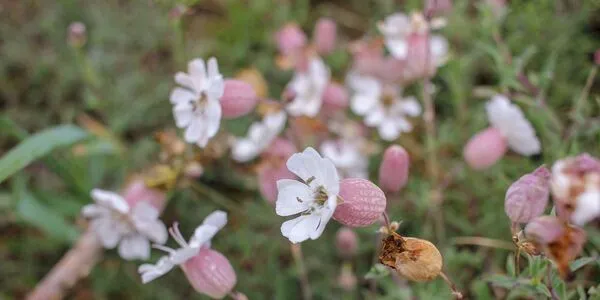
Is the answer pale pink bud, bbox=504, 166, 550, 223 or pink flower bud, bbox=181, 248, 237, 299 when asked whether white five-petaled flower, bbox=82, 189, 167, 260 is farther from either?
pale pink bud, bbox=504, 166, 550, 223

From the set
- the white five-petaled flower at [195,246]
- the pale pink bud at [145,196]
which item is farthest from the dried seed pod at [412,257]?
the pale pink bud at [145,196]

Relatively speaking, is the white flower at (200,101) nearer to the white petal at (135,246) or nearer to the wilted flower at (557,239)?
the white petal at (135,246)

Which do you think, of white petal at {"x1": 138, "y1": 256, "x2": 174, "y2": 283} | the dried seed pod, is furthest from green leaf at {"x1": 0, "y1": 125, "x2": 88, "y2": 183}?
the dried seed pod

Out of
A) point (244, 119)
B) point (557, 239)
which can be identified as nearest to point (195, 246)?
point (557, 239)

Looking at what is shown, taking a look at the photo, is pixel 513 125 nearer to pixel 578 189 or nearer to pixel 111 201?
pixel 578 189

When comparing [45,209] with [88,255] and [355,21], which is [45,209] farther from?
→ [355,21]

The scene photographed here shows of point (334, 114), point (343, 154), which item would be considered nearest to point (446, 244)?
point (343, 154)
